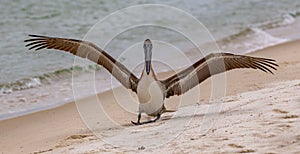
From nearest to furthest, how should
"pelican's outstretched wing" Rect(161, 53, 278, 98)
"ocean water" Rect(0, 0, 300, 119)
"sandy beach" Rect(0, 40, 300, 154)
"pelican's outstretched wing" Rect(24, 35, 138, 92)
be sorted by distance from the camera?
"sandy beach" Rect(0, 40, 300, 154)
"pelican's outstretched wing" Rect(161, 53, 278, 98)
"pelican's outstretched wing" Rect(24, 35, 138, 92)
"ocean water" Rect(0, 0, 300, 119)

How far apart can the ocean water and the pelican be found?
1.62m

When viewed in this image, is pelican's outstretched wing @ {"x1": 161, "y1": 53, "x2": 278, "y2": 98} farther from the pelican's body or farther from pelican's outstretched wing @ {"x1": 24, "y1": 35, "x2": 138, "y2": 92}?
pelican's outstretched wing @ {"x1": 24, "y1": 35, "x2": 138, "y2": 92}

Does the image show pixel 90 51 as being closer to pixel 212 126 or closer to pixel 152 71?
pixel 152 71

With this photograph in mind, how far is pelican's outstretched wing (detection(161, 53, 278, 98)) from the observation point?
5891 millimetres

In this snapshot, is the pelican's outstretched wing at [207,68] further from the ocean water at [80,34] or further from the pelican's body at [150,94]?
the ocean water at [80,34]

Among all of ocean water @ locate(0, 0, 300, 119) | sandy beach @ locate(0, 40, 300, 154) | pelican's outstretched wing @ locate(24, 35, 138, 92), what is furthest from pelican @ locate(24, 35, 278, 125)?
ocean water @ locate(0, 0, 300, 119)

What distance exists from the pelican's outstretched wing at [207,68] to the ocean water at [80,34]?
2.09m

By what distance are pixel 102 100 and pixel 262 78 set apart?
183cm

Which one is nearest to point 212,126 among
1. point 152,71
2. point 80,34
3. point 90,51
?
point 152,71

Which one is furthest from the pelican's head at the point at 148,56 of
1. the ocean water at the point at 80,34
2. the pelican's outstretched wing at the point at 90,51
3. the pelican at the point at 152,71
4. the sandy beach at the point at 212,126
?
the ocean water at the point at 80,34

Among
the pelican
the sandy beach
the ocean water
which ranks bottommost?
the sandy beach

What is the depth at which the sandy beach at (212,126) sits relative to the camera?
14.9 feet

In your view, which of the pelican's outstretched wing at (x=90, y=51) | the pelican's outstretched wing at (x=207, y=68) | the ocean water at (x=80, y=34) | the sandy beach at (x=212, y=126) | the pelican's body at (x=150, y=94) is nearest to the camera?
the sandy beach at (x=212, y=126)

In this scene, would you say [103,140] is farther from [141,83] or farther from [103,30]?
[103,30]
